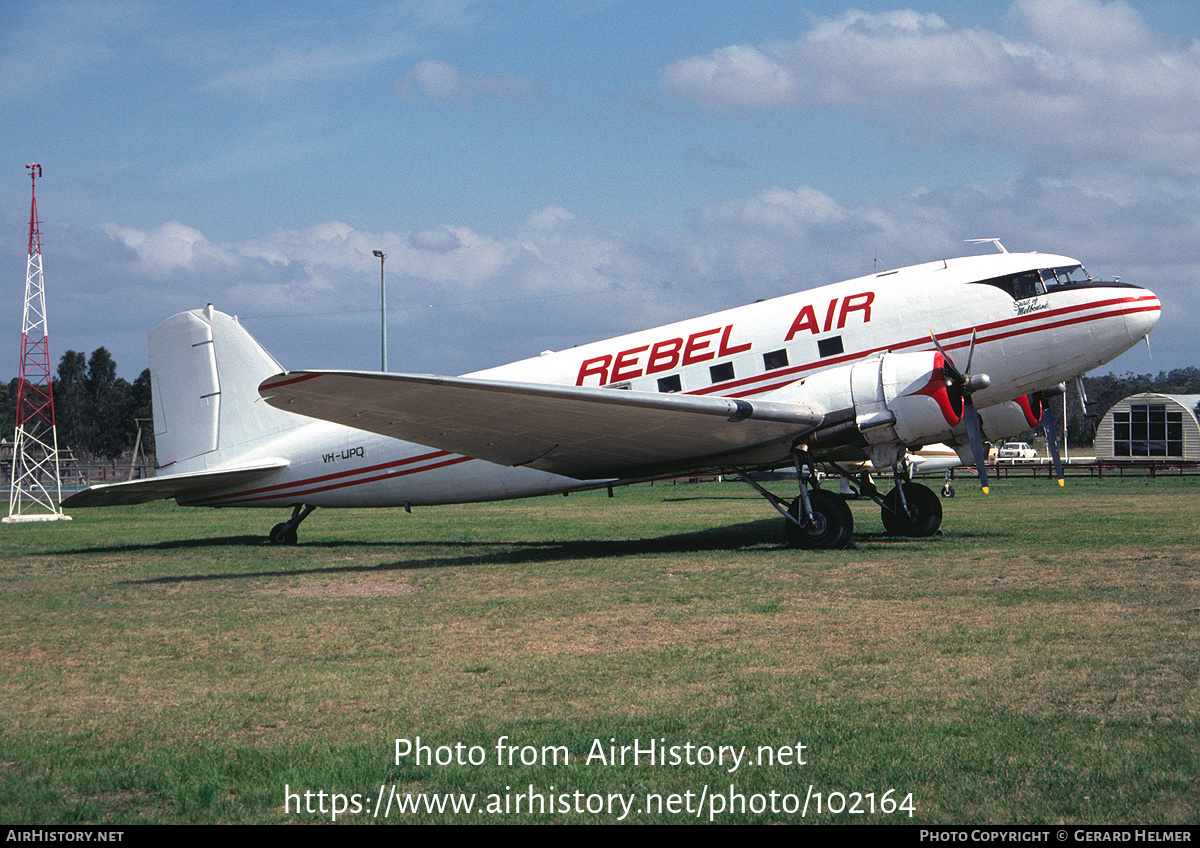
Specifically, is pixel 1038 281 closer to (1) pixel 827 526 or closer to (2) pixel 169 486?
(1) pixel 827 526

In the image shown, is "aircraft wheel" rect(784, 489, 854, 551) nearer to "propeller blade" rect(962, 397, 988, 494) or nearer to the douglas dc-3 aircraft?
the douglas dc-3 aircraft

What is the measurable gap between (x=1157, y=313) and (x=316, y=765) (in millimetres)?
14531

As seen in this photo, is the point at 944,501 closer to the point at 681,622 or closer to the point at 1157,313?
the point at 1157,313

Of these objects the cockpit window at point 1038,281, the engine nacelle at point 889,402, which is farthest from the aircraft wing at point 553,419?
the cockpit window at point 1038,281

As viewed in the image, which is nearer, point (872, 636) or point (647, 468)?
point (872, 636)

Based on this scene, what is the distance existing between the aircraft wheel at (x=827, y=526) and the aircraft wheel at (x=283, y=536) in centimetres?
1008

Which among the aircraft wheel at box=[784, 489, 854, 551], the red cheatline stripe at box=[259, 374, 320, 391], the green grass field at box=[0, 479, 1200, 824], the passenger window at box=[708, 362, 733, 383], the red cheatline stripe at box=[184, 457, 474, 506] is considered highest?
the passenger window at box=[708, 362, 733, 383]

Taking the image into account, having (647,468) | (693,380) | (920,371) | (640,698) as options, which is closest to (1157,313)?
(920,371)

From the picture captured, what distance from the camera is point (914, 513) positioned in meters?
17.2

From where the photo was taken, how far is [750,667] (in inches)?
268

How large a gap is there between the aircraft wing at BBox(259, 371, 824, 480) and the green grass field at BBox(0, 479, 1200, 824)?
2078 mm

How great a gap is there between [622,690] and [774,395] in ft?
32.3

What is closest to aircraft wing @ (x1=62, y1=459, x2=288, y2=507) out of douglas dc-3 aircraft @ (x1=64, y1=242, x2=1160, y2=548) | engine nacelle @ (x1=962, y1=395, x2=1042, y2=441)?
douglas dc-3 aircraft @ (x1=64, y1=242, x2=1160, y2=548)

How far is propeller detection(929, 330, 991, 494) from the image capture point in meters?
14.3
